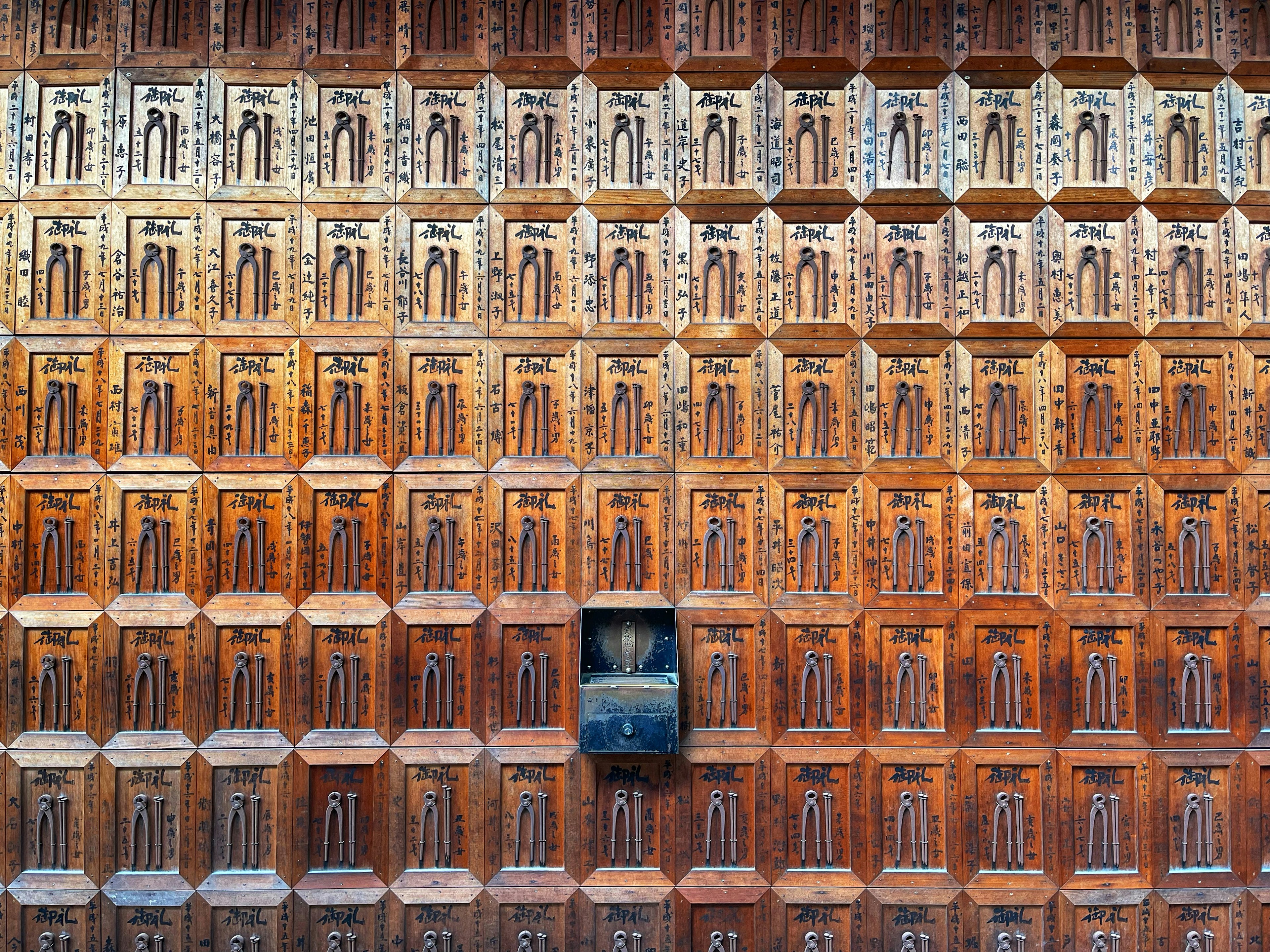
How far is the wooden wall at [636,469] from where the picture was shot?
4477 mm

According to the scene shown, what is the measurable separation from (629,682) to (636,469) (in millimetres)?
1112

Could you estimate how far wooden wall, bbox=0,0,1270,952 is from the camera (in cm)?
448

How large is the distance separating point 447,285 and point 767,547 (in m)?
2.22

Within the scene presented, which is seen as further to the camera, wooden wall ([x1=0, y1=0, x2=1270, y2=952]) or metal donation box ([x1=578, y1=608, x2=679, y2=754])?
wooden wall ([x1=0, y1=0, x2=1270, y2=952])

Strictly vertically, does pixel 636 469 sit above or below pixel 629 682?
above

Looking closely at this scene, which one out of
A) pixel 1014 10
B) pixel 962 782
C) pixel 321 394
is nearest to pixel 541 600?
pixel 321 394

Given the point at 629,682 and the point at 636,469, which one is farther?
the point at 636,469

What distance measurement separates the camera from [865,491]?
4.57 m

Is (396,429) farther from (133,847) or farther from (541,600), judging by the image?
(133,847)

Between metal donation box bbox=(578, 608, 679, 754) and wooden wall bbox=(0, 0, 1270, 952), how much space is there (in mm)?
150

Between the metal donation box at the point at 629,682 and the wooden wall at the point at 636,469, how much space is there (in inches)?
5.9

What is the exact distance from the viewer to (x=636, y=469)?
457cm

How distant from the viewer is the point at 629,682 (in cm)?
443

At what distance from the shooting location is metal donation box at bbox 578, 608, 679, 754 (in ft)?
14.2
